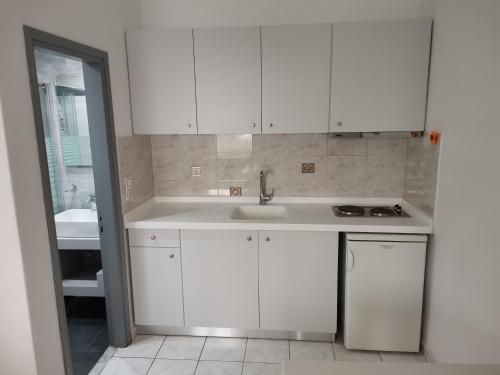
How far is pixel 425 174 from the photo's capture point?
228cm

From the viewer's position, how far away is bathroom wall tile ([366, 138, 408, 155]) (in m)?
2.67

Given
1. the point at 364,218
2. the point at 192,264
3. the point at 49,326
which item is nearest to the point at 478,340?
the point at 364,218

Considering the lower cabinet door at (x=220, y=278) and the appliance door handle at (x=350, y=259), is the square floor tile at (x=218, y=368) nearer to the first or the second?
the lower cabinet door at (x=220, y=278)

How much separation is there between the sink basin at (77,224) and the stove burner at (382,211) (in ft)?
6.83

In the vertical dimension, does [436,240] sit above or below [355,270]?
above

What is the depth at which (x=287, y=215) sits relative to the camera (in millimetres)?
2518

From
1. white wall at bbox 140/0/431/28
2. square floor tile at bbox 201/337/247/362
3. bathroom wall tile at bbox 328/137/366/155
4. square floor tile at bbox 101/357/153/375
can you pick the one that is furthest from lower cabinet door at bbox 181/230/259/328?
Result: white wall at bbox 140/0/431/28

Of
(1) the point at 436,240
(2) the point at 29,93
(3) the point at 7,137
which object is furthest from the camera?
(1) the point at 436,240

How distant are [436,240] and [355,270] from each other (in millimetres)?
522

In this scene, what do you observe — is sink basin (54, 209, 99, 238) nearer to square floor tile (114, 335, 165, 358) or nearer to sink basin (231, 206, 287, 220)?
square floor tile (114, 335, 165, 358)

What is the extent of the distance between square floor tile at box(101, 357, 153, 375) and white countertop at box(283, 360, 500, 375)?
5.22 feet

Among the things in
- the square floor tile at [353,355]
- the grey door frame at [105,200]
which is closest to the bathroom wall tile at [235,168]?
the grey door frame at [105,200]

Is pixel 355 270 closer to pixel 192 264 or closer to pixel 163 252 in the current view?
pixel 192 264

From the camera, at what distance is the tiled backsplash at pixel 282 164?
2.72m
